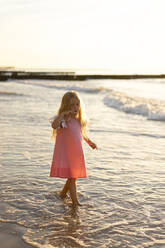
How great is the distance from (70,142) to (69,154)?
0.16 meters

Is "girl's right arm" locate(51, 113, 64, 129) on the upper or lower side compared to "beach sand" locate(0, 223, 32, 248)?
upper

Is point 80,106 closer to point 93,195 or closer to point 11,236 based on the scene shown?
point 93,195

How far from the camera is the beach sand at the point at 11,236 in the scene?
11.6ft

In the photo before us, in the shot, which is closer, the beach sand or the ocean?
the beach sand

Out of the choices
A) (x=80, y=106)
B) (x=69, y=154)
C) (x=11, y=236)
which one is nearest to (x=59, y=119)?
(x=80, y=106)

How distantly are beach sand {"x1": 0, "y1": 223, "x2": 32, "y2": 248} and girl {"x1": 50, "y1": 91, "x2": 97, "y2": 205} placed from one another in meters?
1.03

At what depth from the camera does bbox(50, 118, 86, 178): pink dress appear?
4.86 meters

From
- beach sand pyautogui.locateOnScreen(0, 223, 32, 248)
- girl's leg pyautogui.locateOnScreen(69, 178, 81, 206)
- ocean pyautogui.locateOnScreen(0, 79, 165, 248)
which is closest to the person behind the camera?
beach sand pyautogui.locateOnScreen(0, 223, 32, 248)

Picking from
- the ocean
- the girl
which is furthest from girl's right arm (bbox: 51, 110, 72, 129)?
the ocean

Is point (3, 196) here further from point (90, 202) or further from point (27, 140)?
point (27, 140)

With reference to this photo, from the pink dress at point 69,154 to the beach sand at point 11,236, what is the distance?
104cm

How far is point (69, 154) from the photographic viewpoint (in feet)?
16.1

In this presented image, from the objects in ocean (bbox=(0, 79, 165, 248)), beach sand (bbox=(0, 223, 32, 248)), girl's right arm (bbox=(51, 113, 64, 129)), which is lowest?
ocean (bbox=(0, 79, 165, 248))

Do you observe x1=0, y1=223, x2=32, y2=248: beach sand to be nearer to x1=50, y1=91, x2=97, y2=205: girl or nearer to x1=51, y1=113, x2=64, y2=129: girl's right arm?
x1=50, y1=91, x2=97, y2=205: girl
